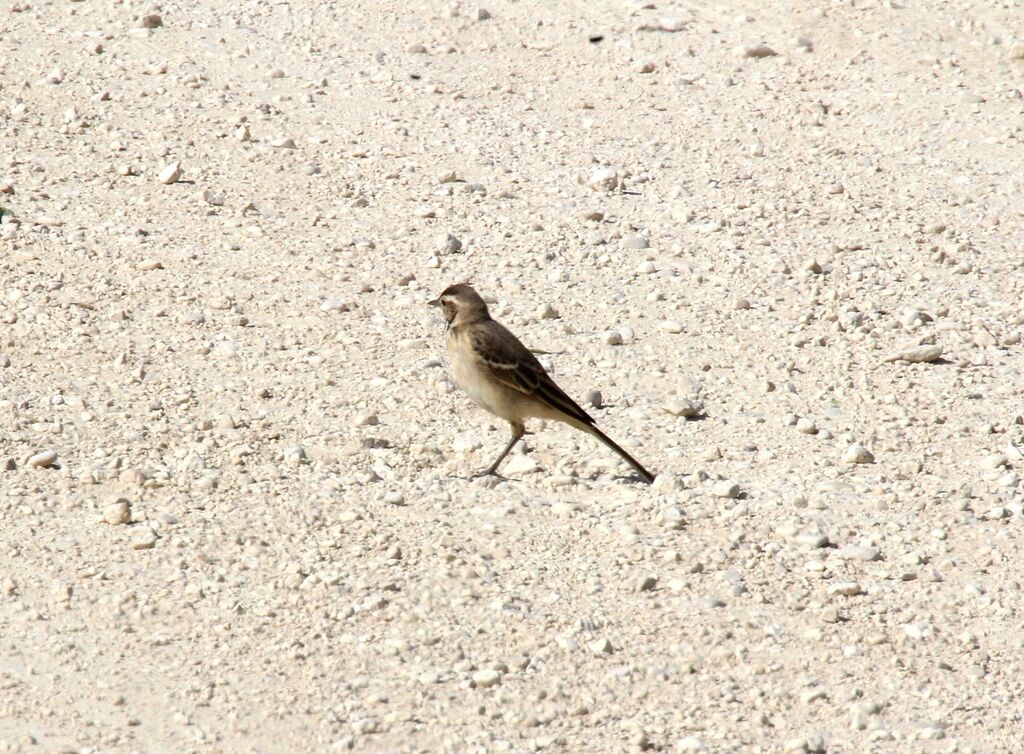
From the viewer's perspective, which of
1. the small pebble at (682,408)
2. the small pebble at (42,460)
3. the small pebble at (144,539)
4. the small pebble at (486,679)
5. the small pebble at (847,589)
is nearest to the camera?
the small pebble at (486,679)

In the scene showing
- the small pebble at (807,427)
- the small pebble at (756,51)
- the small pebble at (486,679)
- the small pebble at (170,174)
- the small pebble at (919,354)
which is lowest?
the small pebble at (919,354)

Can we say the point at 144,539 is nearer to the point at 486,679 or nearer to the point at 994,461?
the point at 486,679

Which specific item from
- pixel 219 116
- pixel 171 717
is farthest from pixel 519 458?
pixel 219 116

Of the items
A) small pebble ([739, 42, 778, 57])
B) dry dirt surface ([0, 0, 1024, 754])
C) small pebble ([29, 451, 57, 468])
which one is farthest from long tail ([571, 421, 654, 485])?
small pebble ([739, 42, 778, 57])

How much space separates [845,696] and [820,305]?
4.31m

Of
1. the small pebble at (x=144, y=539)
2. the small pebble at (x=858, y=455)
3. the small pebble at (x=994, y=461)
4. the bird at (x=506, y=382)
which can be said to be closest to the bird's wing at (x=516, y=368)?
the bird at (x=506, y=382)

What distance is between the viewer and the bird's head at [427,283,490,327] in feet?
29.3

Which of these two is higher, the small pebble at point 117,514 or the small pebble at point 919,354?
the small pebble at point 117,514

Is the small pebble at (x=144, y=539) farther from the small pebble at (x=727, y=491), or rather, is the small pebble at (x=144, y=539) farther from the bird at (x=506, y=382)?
the small pebble at (x=727, y=491)

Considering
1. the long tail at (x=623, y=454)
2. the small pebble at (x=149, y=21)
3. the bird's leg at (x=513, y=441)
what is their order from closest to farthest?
the long tail at (x=623, y=454) → the bird's leg at (x=513, y=441) → the small pebble at (x=149, y=21)

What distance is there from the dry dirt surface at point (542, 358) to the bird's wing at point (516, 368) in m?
0.39

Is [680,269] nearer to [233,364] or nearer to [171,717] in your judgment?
[233,364]

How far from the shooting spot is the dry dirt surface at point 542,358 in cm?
661

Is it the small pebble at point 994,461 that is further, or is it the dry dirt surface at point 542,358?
the small pebble at point 994,461
